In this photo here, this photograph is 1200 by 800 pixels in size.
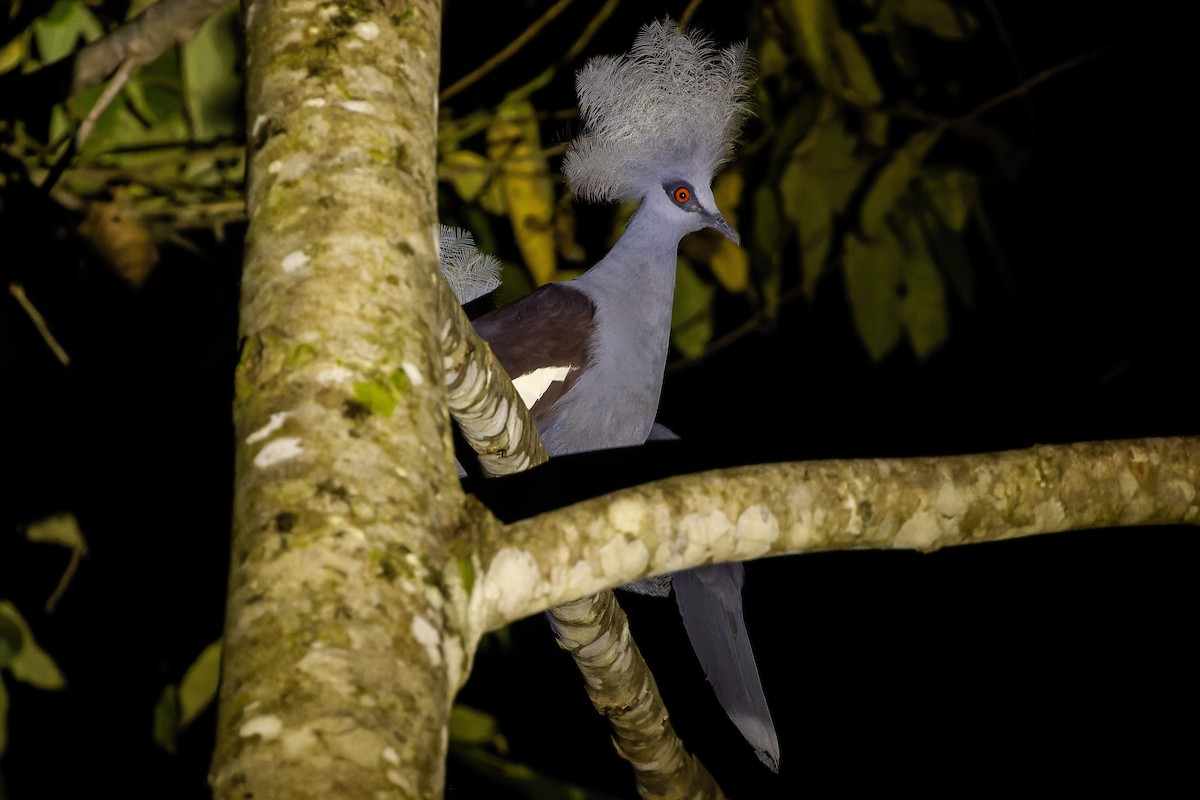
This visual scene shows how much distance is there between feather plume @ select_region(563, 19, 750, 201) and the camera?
1840 mm

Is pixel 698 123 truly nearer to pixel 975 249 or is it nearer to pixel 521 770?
pixel 521 770

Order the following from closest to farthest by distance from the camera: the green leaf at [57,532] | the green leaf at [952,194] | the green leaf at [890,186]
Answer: the green leaf at [57,532], the green leaf at [890,186], the green leaf at [952,194]

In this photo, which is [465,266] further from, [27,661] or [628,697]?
[27,661]

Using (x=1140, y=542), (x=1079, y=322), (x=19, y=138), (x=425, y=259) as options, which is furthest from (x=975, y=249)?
(x=425, y=259)

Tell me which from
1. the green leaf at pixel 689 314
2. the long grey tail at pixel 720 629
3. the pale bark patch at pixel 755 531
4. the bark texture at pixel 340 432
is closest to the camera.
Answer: the bark texture at pixel 340 432

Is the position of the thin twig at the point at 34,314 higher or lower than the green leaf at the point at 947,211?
higher

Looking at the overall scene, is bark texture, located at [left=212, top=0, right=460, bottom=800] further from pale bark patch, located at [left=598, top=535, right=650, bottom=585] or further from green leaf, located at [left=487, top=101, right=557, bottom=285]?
green leaf, located at [left=487, top=101, right=557, bottom=285]

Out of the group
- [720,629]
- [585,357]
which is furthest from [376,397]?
[720,629]

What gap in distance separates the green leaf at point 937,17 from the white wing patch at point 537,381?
1.10m

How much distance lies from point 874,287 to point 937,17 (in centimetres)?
58

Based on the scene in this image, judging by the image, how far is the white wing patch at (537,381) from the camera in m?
1.79

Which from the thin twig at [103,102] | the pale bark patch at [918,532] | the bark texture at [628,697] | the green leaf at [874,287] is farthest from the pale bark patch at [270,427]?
the green leaf at [874,287]

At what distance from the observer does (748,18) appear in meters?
2.36

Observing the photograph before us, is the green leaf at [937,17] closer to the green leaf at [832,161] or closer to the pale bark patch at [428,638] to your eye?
the green leaf at [832,161]
